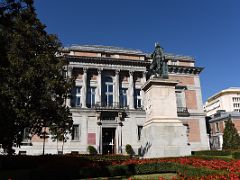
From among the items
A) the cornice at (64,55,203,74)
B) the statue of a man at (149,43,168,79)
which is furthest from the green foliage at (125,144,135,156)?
the statue of a man at (149,43,168,79)

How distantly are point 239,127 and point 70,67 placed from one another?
1539 inches

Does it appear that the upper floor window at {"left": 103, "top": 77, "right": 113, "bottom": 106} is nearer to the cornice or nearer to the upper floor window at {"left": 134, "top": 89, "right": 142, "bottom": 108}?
the cornice

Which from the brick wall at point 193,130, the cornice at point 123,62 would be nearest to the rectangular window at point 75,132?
the cornice at point 123,62

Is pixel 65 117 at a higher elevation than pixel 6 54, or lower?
lower

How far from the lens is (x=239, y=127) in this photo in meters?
53.8

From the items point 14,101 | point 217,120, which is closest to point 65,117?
point 14,101

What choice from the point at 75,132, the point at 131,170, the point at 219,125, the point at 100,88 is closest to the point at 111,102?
the point at 100,88

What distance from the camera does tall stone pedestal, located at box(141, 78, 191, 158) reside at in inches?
618

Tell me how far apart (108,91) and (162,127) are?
91.4 ft

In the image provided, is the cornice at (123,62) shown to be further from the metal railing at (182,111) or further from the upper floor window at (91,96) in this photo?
the metal railing at (182,111)

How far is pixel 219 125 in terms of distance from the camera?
5519 centimetres

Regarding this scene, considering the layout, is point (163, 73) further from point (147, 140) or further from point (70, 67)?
point (70, 67)

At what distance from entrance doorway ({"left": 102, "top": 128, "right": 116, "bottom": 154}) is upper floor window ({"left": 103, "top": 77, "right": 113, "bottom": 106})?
4657mm

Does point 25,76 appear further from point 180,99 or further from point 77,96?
point 180,99
